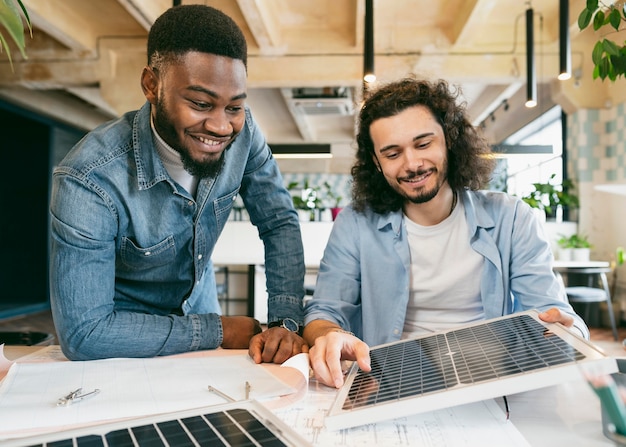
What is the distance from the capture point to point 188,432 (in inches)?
24.1

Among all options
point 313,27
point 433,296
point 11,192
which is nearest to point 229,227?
point 313,27

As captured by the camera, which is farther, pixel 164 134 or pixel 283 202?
pixel 283 202

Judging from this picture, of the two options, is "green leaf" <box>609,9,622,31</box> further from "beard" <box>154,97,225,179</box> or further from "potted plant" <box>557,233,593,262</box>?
"potted plant" <box>557,233,593,262</box>

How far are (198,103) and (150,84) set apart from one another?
6.6 inches

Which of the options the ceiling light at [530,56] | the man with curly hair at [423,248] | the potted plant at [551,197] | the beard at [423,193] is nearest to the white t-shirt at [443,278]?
the man with curly hair at [423,248]

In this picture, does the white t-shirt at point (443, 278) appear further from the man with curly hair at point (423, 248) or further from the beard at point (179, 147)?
the beard at point (179, 147)

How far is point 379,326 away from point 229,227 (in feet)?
14.2

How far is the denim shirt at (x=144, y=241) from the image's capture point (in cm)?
110

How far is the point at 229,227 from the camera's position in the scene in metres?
5.71

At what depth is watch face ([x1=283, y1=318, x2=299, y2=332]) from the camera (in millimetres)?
1287

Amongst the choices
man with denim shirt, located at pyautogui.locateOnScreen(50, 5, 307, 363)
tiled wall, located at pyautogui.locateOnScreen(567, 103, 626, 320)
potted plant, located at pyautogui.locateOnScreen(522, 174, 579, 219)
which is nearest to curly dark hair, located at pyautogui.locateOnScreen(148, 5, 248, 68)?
man with denim shirt, located at pyautogui.locateOnScreen(50, 5, 307, 363)

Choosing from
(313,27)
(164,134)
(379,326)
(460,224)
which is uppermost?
(313,27)

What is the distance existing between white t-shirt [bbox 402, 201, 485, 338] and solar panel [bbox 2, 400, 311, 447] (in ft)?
2.96

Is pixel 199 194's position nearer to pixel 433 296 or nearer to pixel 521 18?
pixel 433 296
